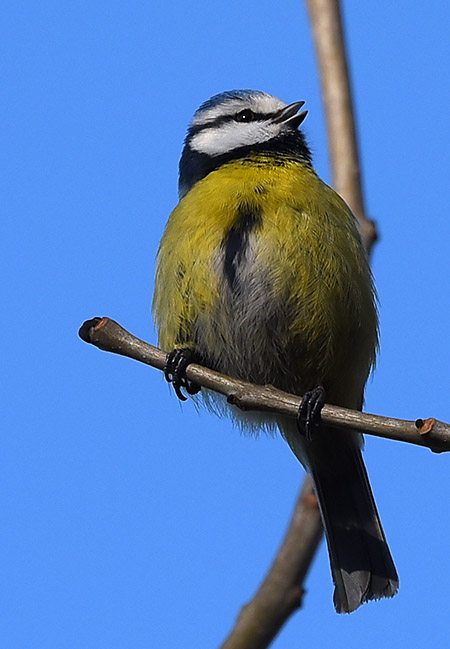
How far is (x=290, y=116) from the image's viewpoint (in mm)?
5004

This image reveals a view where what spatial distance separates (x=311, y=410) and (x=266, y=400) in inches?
22.0

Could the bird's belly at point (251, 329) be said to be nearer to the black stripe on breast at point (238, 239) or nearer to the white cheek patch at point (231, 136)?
the black stripe on breast at point (238, 239)

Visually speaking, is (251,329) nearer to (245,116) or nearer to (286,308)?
(286,308)

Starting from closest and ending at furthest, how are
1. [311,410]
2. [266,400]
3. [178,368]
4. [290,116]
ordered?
1. [266,400]
2. [311,410]
3. [178,368]
4. [290,116]

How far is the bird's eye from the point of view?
5.05 meters

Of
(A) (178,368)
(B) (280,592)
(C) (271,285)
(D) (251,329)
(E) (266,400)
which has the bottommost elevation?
(B) (280,592)

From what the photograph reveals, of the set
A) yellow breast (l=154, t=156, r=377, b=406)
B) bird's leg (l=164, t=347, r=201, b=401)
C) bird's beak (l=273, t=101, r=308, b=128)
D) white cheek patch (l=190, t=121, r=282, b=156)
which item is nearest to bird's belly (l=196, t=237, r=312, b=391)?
yellow breast (l=154, t=156, r=377, b=406)

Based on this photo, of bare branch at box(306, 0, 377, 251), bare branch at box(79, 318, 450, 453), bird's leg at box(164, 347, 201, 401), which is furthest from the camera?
bare branch at box(306, 0, 377, 251)

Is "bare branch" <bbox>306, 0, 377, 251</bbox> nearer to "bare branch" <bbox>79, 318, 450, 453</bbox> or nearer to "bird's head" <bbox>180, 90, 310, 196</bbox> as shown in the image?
"bird's head" <bbox>180, 90, 310, 196</bbox>

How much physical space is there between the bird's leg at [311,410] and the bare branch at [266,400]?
35 centimetres

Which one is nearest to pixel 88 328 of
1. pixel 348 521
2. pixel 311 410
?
pixel 311 410

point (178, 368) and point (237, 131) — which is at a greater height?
point (237, 131)

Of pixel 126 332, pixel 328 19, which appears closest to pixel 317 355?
pixel 126 332

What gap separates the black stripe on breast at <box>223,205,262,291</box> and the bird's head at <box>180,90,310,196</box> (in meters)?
0.58
